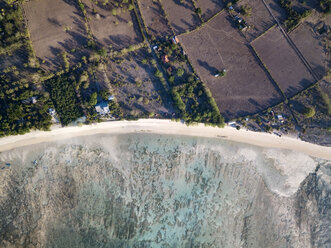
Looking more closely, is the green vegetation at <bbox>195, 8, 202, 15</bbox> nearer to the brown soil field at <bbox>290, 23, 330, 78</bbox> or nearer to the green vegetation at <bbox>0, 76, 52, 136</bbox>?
the brown soil field at <bbox>290, 23, 330, 78</bbox>

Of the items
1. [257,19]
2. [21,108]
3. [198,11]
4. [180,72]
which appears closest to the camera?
[21,108]

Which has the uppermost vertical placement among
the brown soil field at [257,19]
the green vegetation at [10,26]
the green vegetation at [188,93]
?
the green vegetation at [10,26]

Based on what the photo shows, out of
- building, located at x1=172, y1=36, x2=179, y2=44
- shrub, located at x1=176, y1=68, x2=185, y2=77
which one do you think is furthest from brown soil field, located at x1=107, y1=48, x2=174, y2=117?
building, located at x1=172, y1=36, x2=179, y2=44

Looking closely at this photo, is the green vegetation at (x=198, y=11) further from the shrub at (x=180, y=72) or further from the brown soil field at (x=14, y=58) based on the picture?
the brown soil field at (x=14, y=58)

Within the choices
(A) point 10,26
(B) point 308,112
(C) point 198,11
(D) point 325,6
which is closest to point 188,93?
(C) point 198,11

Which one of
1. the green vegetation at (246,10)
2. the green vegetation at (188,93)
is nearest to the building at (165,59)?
the green vegetation at (188,93)

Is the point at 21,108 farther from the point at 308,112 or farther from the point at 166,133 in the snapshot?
the point at 308,112
